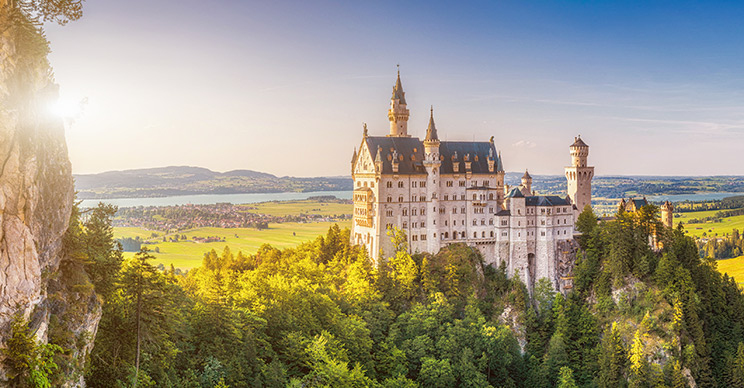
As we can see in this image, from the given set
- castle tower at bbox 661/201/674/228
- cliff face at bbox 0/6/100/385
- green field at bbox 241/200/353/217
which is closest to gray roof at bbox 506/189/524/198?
castle tower at bbox 661/201/674/228

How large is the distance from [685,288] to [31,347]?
7676cm

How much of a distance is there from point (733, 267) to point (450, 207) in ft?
450

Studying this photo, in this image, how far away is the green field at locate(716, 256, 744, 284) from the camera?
161m

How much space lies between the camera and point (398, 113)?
85.4 meters

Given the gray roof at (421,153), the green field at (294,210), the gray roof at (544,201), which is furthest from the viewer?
the green field at (294,210)

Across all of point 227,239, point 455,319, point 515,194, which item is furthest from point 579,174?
point 227,239

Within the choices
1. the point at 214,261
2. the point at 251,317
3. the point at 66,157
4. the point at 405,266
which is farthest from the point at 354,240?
the point at 66,157

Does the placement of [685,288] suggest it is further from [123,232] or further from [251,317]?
[123,232]

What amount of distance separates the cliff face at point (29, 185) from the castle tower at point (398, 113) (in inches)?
2266

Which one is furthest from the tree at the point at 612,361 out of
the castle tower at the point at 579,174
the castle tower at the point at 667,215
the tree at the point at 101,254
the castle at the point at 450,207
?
the tree at the point at 101,254

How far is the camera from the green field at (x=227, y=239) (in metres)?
98.3

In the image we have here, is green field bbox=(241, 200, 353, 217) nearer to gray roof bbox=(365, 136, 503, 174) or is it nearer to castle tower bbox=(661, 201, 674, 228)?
gray roof bbox=(365, 136, 503, 174)

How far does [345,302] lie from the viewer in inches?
Answer: 2739

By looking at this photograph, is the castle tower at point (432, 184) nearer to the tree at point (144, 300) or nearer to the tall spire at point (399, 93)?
the tall spire at point (399, 93)
